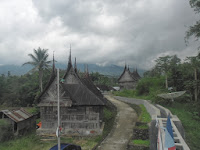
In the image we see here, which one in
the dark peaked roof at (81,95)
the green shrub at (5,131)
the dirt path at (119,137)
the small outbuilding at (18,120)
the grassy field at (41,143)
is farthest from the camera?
the small outbuilding at (18,120)

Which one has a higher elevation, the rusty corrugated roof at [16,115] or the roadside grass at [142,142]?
the rusty corrugated roof at [16,115]

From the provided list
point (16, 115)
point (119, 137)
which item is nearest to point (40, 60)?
point (16, 115)

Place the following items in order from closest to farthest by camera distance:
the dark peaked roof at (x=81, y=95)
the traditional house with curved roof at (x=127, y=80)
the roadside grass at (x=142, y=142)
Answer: the roadside grass at (x=142, y=142), the dark peaked roof at (x=81, y=95), the traditional house with curved roof at (x=127, y=80)

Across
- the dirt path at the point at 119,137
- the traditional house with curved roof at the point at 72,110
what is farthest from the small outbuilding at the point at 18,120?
the dirt path at the point at 119,137

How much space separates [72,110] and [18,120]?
640cm

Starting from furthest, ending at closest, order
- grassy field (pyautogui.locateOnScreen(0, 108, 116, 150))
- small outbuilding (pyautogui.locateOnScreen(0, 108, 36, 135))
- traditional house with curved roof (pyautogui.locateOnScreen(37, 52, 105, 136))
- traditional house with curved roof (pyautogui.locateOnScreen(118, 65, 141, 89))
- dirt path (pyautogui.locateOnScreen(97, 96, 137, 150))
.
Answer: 1. traditional house with curved roof (pyautogui.locateOnScreen(118, 65, 141, 89))
2. small outbuilding (pyautogui.locateOnScreen(0, 108, 36, 135))
3. traditional house with curved roof (pyautogui.locateOnScreen(37, 52, 105, 136))
4. grassy field (pyautogui.locateOnScreen(0, 108, 116, 150))
5. dirt path (pyautogui.locateOnScreen(97, 96, 137, 150))

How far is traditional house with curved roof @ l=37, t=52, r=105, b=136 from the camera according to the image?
13.8 metres

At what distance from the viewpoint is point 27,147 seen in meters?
12.6

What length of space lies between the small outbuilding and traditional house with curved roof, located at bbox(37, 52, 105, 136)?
3.14 metres

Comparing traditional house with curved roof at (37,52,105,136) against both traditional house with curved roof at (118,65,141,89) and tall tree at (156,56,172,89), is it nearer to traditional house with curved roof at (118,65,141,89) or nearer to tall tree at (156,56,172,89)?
tall tree at (156,56,172,89)

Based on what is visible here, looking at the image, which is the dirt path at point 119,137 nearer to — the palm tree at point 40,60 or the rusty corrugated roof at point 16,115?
the rusty corrugated roof at point 16,115

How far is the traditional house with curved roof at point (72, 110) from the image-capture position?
544 inches

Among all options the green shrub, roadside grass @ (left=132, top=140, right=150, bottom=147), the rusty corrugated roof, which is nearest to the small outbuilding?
the rusty corrugated roof

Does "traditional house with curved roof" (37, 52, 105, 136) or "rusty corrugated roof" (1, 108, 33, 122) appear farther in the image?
"rusty corrugated roof" (1, 108, 33, 122)
